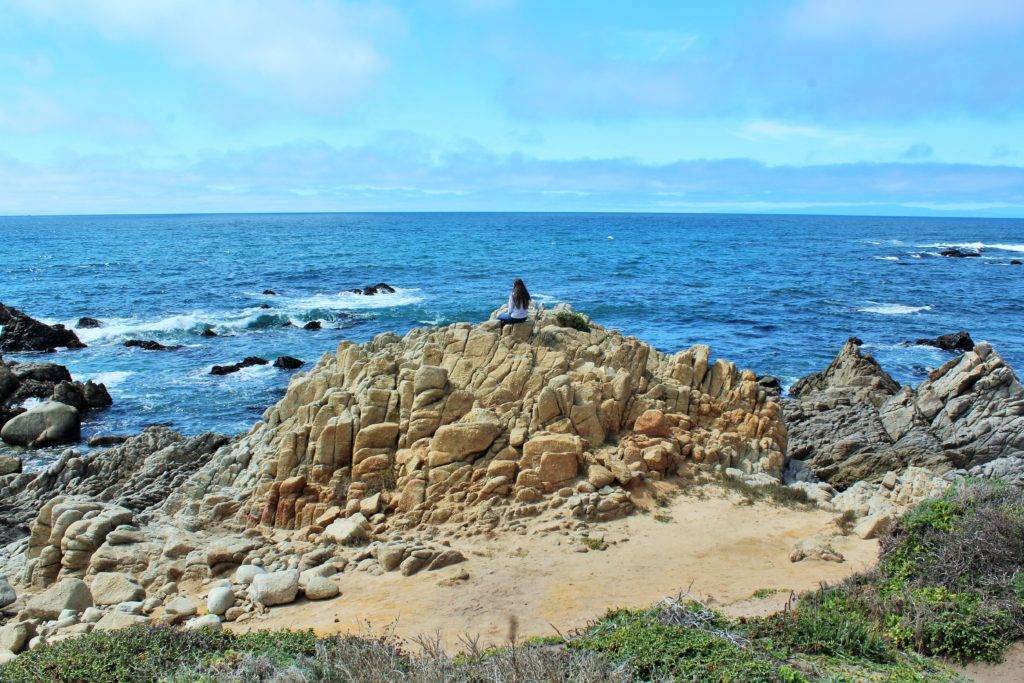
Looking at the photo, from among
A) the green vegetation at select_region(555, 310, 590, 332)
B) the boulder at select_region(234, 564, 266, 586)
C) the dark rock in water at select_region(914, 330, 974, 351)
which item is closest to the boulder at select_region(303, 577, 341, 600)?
the boulder at select_region(234, 564, 266, 586)

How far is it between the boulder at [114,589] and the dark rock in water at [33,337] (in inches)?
1370

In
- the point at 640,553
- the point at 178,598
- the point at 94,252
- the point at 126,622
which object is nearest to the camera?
Result: the point at 126,622

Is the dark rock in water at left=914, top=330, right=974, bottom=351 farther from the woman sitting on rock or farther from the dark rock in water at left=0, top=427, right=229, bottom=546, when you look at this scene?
the dark rock in water at left=0, top=427, right=229, bottom=546

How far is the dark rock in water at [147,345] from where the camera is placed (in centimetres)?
4250

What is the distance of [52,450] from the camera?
26.5 meters

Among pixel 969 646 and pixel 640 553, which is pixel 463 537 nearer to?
pixel 640 553

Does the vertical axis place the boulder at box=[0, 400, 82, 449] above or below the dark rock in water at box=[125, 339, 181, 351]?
below

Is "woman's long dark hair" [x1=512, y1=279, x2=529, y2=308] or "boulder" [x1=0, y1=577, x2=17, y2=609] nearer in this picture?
"boulder" [x1=0, y1=577, x2=17, y2=609]

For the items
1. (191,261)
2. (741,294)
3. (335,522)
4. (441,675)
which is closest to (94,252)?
(191,261)

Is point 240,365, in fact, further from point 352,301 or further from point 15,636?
point 15,636

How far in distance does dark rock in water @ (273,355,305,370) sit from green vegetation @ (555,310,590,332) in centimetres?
2084

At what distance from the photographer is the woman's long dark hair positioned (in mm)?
18438

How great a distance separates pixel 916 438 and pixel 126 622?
20.4 meters

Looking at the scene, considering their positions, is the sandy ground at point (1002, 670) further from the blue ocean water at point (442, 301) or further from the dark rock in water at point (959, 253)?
the dark rock in water at point (959, 253)
